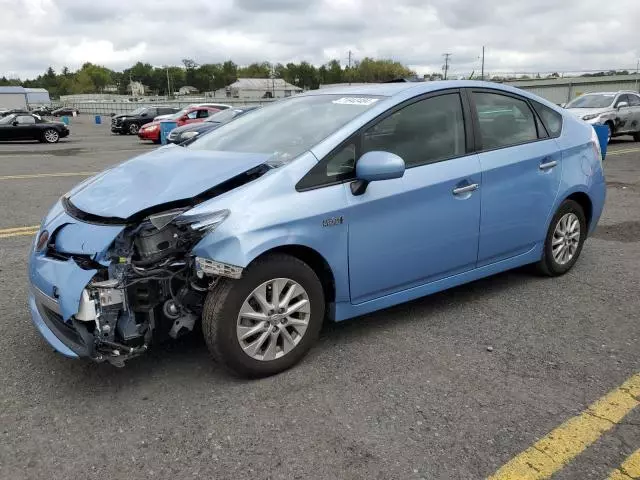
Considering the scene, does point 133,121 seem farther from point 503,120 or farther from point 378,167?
point 378,167

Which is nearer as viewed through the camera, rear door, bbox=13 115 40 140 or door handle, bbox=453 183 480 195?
door handle, bbox=453 183 480 195

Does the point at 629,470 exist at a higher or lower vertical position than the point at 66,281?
lower

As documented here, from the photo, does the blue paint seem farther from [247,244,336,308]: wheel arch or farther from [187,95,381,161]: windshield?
[247,244,336,308]: wheel arch

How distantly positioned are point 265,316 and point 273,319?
2.4 inches

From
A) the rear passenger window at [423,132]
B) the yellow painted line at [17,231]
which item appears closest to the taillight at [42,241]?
the rear passenger window at [423,132]

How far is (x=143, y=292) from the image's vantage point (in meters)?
2.95

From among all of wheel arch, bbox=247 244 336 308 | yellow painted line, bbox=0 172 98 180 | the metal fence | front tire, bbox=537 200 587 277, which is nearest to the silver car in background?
front tire, bbox=537 200 587 277

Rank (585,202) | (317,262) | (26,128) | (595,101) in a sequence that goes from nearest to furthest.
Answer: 1. (317,262)
2. (585,202)
3. (595,101)
4. (26,128)

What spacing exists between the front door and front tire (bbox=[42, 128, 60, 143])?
2124 cm

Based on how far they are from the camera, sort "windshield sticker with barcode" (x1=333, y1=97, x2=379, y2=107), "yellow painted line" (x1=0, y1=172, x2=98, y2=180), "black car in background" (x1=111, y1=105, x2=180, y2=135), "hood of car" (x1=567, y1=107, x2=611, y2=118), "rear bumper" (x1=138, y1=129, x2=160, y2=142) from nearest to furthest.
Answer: "windshield sticker with barcode" (x1=333, y1=97, x2=379, y2=107), "yellow painted line" (x1=0, y1=172, x2=98, y2=180), "hood of car" (x1=567, y1=107, x2=611, y2=118), "rear bumper" (x1=138, y1=129, x2=160, y2=142), "black car in background" (x1=111, y1=105, x2=180, y2=135)

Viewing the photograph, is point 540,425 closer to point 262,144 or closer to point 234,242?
point 234,242

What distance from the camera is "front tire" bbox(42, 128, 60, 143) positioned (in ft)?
71.4

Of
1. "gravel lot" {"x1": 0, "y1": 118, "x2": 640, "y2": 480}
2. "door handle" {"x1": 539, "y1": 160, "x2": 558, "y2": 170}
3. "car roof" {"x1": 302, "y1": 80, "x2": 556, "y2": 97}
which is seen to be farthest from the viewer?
"door handle" {"x1": 539, "y1": 160, "x2": 558, "y2": 170}

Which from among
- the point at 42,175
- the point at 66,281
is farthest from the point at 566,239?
the point at 42,175
